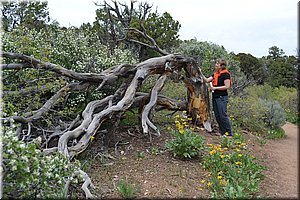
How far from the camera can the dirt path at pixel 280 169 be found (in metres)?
Answer: 4.01

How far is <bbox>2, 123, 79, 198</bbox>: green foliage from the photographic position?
2.68 m

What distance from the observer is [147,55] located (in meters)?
17.5

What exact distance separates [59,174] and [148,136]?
2.91m

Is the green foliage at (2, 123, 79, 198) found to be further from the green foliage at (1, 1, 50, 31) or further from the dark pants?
the green foliage at (1, 1, 50, 31)

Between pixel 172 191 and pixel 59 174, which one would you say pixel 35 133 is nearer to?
pixel 59 174

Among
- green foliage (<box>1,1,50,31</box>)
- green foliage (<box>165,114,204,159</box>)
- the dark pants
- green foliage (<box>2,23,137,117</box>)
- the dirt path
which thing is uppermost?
green foliage (<box>1,1,50,31</box>)

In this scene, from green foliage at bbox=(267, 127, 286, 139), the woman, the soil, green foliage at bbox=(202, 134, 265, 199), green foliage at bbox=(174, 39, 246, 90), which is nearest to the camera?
green foliage at bbox=(202, 134, 265, 199)

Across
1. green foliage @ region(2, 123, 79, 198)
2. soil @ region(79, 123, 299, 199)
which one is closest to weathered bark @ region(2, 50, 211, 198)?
soil @ region(79, 123, 299, 199)

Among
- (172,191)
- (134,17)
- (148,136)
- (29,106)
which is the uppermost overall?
(134,17)

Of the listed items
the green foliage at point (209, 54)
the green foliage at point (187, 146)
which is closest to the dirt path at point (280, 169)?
the green foliage at point (187, 146)

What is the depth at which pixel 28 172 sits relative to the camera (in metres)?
2.72

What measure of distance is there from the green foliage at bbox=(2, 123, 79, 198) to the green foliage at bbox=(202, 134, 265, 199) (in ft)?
5.61

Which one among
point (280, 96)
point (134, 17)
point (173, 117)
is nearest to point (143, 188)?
point (173, 117)

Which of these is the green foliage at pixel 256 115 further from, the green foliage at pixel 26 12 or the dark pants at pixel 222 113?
the green foliage at pixel 26 12
